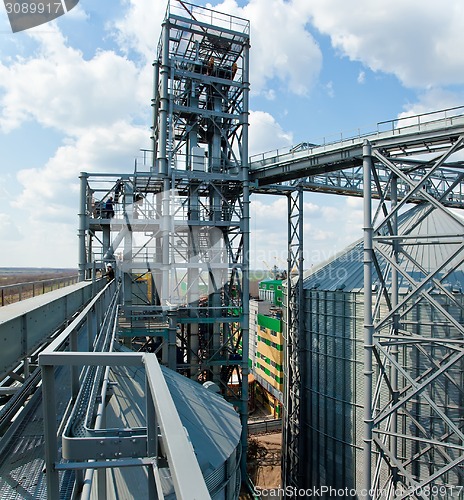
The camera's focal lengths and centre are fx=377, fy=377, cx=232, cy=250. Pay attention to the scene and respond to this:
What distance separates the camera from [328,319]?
15.4m

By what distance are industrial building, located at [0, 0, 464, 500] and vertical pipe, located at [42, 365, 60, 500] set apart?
14 mm

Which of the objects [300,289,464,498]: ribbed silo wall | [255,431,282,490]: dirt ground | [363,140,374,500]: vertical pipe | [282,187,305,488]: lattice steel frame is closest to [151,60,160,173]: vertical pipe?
[282,187,305,488]: lattice steel frame

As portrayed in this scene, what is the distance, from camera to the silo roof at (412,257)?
12.8 metres

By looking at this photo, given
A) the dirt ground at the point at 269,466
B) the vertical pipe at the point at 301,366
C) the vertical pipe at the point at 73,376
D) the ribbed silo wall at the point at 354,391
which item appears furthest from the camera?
the dirt ground at the point at 269,466

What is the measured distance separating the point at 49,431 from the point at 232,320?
15.8m

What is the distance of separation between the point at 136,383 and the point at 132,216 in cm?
1073

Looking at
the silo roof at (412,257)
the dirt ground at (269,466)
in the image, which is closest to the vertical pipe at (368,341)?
the silo roof at (412,257)

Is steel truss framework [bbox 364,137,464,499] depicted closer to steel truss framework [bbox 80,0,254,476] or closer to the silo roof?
the silo roof

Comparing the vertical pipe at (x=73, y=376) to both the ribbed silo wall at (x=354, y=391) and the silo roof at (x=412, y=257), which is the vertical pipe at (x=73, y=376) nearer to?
the silo roof at (x=412, y=257)

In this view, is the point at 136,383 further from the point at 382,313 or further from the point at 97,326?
the point at 382,313

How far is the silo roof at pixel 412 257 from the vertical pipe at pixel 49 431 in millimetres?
9140

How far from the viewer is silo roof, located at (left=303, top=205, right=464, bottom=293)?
12789 millimetres

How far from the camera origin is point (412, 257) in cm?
1251

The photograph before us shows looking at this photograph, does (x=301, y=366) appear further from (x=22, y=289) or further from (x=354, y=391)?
(x=22, y=289)
